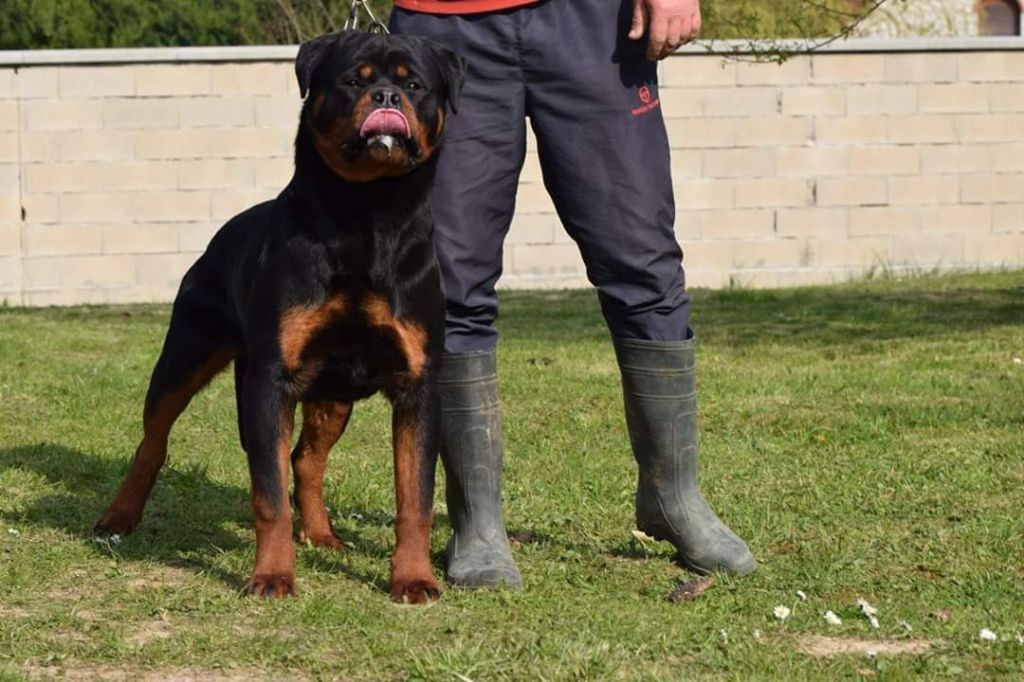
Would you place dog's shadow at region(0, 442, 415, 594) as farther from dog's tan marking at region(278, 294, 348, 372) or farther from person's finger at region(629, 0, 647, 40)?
person's finger at region(629, 0, 647, 40)

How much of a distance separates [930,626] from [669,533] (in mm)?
943

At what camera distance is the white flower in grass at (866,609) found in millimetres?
4164

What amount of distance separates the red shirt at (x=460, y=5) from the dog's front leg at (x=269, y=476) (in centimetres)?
113

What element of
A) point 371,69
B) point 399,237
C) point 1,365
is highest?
point 371,69

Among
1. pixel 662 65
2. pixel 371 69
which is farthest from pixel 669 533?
pixel 662 65

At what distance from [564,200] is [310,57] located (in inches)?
32.1

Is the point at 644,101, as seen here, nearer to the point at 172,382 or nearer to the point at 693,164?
the point at 172,382

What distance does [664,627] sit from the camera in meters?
4.06

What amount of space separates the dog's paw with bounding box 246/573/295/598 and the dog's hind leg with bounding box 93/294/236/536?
1.06 meters

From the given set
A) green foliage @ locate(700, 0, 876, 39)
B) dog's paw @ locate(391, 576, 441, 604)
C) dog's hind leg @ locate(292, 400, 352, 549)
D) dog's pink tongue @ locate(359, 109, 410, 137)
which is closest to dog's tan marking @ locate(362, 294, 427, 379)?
dog's pink tongue @ locate(359, 109, 410, 137)

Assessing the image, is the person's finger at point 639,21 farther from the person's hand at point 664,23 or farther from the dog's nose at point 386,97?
the dog's nose at point 386,97

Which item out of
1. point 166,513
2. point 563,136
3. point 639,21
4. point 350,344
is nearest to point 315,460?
point 166,513

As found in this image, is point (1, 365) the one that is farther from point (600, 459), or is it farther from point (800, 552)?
point (800, 552)

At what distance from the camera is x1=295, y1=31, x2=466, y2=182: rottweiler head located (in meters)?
4.20
